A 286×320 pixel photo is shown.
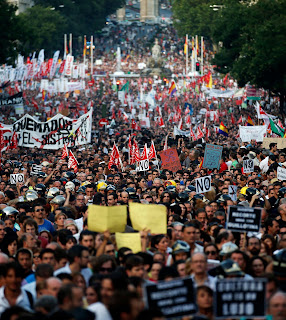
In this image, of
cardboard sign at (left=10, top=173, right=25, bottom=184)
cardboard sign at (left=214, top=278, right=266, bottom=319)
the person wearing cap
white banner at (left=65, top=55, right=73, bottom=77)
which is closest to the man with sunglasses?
the person wearing cap

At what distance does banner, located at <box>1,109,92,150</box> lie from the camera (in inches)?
1126

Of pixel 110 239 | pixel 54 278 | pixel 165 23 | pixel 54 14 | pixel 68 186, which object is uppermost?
pixel 54 278

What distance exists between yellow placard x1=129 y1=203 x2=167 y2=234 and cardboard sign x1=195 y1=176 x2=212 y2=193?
17.8ft

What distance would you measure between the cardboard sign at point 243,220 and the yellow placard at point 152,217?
0.73 meters

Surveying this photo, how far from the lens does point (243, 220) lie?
1176cm

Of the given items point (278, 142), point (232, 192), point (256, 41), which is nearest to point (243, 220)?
point (232, 192)

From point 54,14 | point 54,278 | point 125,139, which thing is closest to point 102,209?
point 54,278

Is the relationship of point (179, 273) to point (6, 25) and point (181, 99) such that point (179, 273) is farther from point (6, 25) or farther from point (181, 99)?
point (181, 99)

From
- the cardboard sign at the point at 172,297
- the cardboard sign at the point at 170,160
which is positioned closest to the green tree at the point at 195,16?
the cardboard sign at the point at 170,160

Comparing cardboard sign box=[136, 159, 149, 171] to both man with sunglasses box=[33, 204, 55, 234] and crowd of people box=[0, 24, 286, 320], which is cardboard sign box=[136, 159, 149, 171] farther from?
man with sunglasses box=[33, 204, 55, 234]

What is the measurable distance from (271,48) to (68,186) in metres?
30.4

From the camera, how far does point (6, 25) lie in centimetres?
5541

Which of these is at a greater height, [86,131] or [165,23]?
[86,131]

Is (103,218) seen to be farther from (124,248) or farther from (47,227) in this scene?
(47,227)
